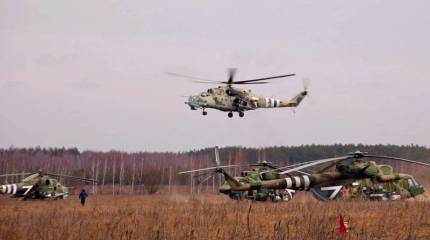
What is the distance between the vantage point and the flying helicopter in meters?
23.9

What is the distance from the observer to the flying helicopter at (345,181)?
78.4ft

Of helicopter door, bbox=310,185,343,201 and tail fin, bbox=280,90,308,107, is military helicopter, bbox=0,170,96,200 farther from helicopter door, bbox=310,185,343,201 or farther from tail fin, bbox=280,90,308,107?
helicopter door, bbox=310,185,343,201

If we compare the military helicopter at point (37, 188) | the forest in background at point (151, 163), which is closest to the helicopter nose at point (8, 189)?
the military helicopter at point (37, 188)

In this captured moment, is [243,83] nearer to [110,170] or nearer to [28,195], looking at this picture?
[28,195]

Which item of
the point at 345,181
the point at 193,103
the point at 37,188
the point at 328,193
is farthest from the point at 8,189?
the point at 345,181

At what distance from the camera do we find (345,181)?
25953 millimetres

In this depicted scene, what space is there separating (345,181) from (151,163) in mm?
98488

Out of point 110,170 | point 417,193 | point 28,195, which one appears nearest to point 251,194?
point 417,193

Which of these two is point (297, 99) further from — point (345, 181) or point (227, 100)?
point (345, 181)

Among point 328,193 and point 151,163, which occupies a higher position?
point 151,163

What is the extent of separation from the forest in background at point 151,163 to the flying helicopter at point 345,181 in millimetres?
51850

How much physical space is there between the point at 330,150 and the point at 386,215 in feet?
337

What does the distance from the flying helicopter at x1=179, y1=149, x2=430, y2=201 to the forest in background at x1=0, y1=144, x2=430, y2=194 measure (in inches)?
2041

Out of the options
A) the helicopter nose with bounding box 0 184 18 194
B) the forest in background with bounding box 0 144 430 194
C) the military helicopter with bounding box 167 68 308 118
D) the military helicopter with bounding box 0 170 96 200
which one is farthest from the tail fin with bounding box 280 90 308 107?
the forest in background with bounding box 0 144 430 194
